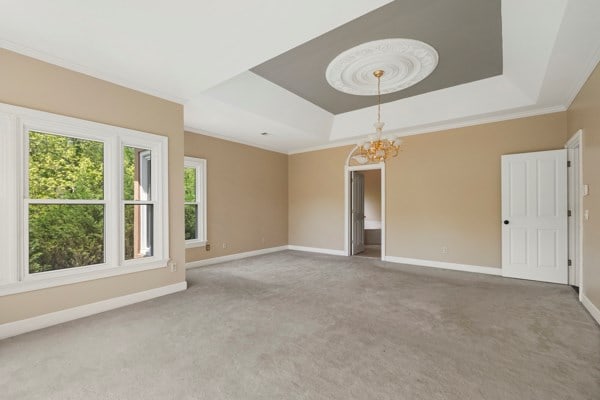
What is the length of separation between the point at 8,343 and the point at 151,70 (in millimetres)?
3002

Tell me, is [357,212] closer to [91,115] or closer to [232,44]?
[232,44]

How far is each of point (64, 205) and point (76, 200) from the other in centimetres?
12

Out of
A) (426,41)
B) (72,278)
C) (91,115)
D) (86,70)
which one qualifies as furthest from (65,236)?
(426,41)

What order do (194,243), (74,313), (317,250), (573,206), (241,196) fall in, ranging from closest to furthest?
(74,313)
(573,206)
(194,243)
(241,196)
(317,250)

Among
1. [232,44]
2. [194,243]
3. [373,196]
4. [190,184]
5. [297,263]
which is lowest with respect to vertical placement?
[297,263]

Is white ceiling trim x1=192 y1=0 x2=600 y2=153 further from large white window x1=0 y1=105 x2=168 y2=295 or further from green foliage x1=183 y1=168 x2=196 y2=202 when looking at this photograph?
green foliage x1=183 y1=168 x2=196 y2=202

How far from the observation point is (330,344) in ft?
7.97

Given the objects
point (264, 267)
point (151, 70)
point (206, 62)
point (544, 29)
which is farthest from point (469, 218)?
point (151, 70)

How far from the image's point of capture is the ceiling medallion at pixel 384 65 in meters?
3.29

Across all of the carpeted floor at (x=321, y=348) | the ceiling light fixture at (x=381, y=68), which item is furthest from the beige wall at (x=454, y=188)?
the ceiling light fixture at (x=381, y=68)

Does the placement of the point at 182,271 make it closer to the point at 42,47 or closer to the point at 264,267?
the point at 264,267

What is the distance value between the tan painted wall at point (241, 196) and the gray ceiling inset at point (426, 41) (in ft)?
7.17

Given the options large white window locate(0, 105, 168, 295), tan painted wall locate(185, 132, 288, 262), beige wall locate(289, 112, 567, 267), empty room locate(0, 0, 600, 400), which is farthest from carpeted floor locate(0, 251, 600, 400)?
tan painted wall locate(185, 132, 288, 262)

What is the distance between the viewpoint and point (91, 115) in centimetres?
312
